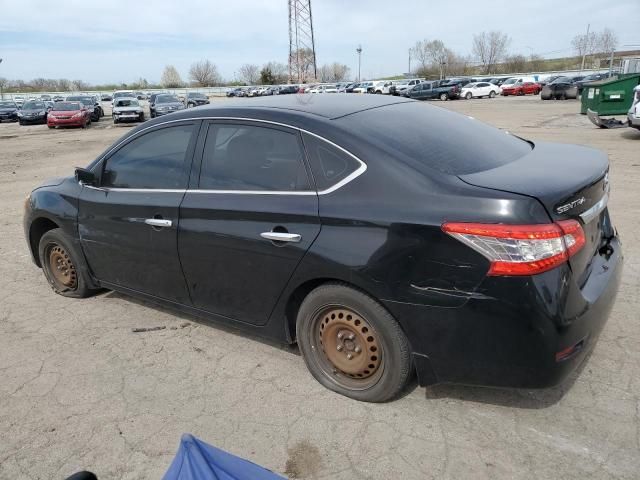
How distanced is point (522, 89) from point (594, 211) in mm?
48671

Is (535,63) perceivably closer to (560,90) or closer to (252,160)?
(560,90)

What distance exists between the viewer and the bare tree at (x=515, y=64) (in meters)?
93.7

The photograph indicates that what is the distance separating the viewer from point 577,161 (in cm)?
295

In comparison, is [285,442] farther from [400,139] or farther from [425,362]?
[400,139]

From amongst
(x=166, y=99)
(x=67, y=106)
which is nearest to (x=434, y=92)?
(x=166, y=99)

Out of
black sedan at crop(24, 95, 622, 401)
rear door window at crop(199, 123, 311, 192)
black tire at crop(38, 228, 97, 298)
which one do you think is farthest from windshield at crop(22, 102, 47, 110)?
rear door window at crop(199, 123, 311, 192)

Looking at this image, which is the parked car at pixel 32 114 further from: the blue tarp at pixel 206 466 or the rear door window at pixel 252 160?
the blue tarp at pixel 206 466

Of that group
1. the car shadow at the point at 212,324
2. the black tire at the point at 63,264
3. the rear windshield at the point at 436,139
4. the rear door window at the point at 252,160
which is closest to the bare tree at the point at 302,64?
the black tire at the point at 63,264

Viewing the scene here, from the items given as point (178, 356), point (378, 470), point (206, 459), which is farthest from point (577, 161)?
point (178, 356)

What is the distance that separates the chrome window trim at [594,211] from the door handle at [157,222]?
250cm

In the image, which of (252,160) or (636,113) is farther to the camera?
(636,113)

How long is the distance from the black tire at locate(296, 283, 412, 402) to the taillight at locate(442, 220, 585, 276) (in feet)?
2.03

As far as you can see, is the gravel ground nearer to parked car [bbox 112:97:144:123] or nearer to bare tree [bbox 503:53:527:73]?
parked car [bbox 112:97:144:123]

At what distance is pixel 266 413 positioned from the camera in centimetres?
287
